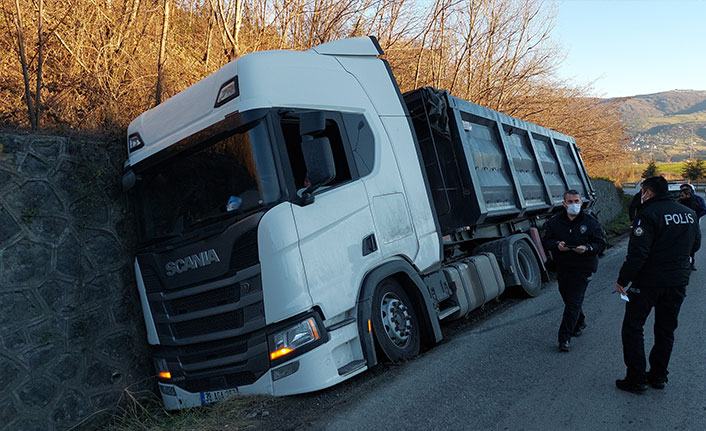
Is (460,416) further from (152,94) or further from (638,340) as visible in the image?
(152,94)

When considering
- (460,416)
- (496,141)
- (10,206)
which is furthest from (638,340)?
(10,206)

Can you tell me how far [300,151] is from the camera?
14.3 ft

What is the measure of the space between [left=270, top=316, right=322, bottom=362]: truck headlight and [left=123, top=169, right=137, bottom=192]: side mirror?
85.8 inches

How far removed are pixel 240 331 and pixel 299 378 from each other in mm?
593

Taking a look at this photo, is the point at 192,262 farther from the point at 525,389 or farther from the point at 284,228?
the point at 525,389

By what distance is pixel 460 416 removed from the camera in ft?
12.4

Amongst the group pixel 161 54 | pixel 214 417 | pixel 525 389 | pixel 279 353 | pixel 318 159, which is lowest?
pixel 525 389

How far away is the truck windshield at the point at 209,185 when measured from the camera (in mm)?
4125

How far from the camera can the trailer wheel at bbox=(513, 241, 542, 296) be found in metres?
7.74

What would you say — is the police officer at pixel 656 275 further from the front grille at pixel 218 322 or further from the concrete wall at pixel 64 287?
the concrete wall at pixel 64 287

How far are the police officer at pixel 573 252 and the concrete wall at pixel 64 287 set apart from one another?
174 inches

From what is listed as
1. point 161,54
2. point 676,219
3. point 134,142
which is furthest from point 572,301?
point 161,54

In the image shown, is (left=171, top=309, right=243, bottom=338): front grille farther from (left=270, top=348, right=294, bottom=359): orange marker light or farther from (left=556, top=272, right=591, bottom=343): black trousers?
(left=556, top=272, right=591, bottom=343): black trousers

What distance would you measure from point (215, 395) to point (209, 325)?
0.61 m
